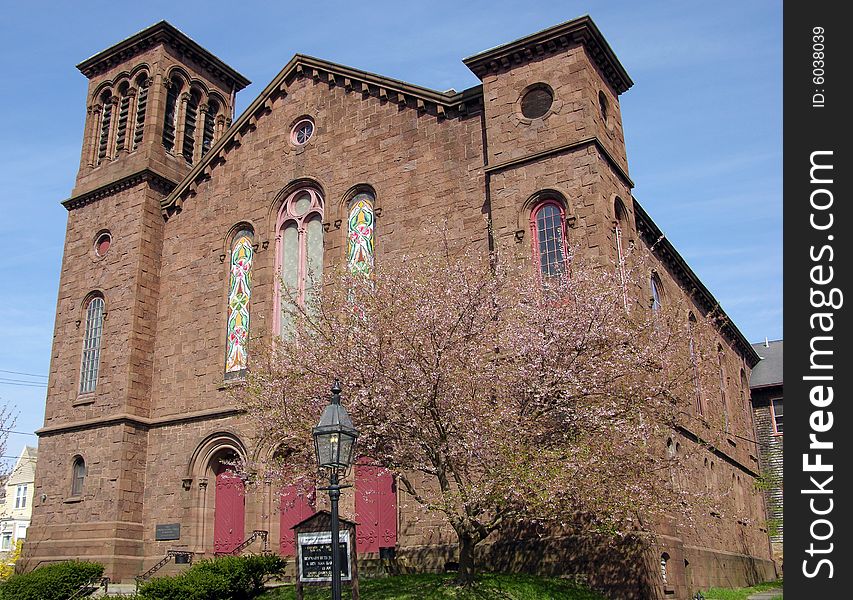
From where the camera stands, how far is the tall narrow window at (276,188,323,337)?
2642 cm

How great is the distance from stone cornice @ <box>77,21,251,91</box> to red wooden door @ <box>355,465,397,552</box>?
61.6 ft

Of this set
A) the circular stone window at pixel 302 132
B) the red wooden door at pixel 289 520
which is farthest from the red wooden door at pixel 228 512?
the circular stone window at pixel 302 132

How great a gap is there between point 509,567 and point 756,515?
22405mm

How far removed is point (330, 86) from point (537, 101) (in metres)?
8.21

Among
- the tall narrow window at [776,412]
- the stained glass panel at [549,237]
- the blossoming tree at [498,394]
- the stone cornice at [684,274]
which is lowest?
the blossoming tree at [498,394]

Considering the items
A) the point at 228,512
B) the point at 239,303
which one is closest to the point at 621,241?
the point at 239,303

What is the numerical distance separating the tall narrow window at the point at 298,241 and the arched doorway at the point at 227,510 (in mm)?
4664

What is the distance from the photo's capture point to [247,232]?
28.5 m

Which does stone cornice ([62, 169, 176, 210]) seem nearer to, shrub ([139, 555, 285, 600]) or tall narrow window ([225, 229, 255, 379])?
tall narrow window ([225, 229, 255, 379])

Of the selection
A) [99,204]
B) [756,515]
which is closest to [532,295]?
[99,204]

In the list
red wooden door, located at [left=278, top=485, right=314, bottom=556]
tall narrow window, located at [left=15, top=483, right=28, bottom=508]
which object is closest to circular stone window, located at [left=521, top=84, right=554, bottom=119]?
red wooden door, located at [left=278, top=485, right=314, bottom=556]

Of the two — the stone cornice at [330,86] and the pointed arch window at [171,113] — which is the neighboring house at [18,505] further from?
the stone cornice at [330,86]

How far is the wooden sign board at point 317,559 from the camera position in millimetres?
15570

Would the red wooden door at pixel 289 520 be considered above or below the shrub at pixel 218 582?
above
